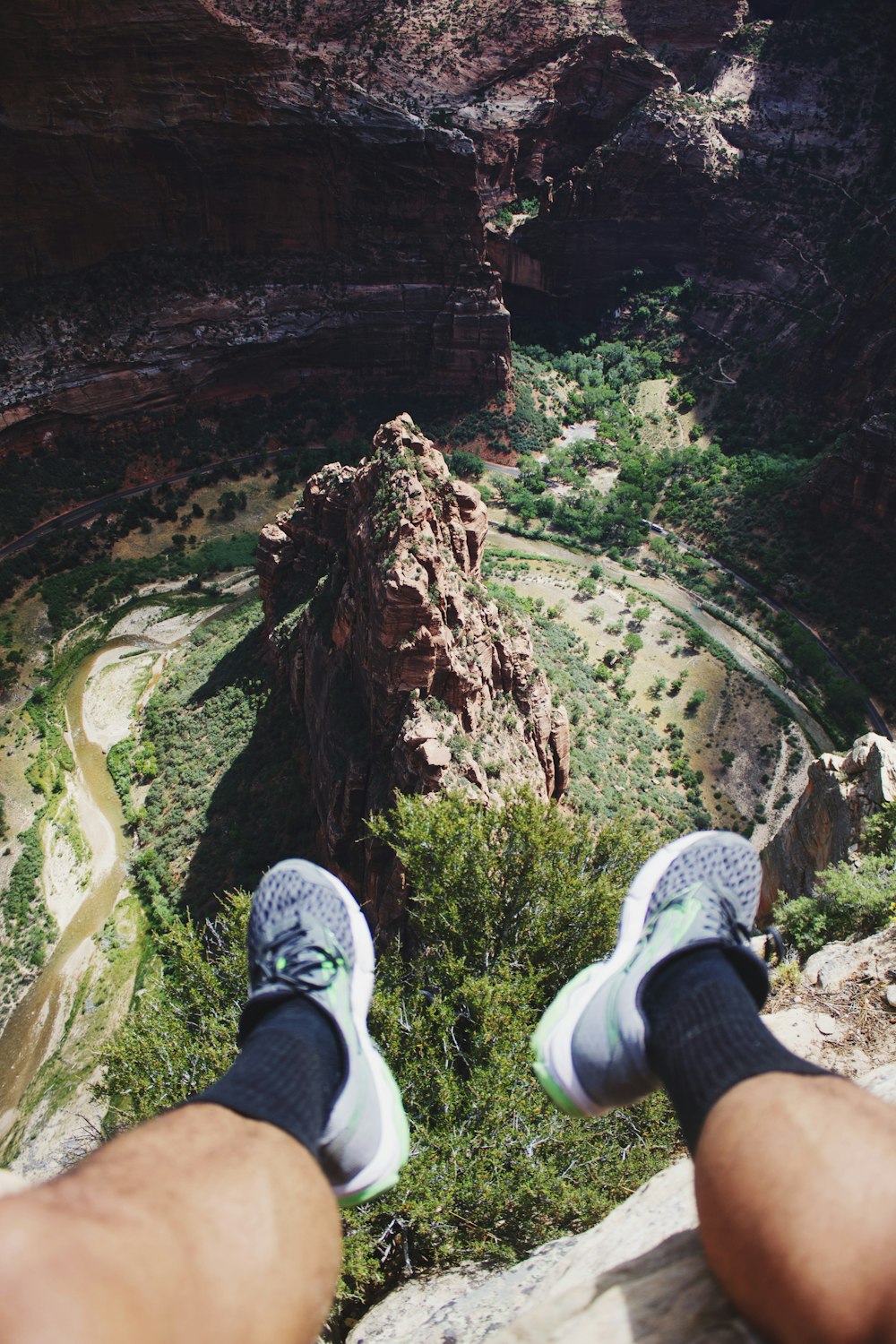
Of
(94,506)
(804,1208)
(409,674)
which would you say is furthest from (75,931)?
(94,506)

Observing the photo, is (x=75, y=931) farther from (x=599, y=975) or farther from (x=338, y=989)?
(x=599, y=975)

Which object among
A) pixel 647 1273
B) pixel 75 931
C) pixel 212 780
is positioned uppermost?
pixel 647 1273

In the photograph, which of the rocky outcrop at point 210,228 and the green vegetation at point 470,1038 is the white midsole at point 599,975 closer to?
the green vegetation at point 470,1038

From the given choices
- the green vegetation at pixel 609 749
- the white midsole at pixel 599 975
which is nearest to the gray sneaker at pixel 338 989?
the white midsole at pixel 599 975

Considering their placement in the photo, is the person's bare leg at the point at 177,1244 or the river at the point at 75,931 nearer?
the person's bare leg at the point at 177,1244

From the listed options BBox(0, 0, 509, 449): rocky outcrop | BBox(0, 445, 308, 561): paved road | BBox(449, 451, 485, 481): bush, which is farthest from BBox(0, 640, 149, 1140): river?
BBox(449, 451, 485, 481): bush

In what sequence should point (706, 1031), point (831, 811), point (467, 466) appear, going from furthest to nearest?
point (467, 466) < point (831, 811) < point (706, 1031)
